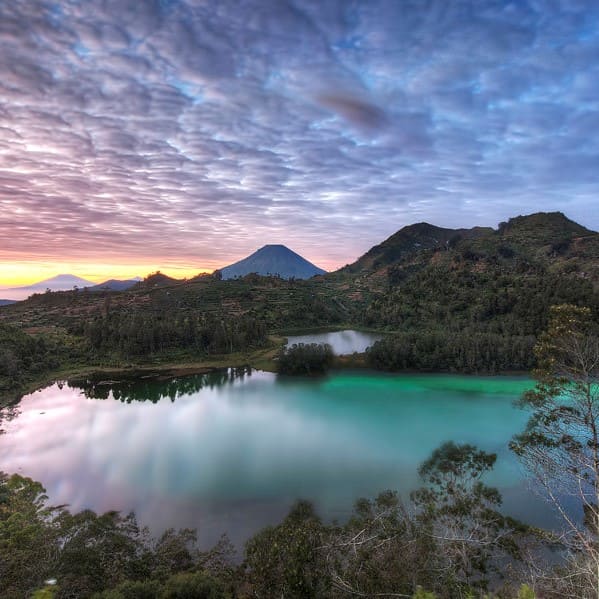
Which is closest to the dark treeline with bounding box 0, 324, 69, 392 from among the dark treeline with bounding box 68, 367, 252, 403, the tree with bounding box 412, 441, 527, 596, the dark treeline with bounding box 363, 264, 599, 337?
the dark treeline with bounding box 68, 367, 252, 403

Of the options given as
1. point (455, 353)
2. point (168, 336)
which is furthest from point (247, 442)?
point (168, 336)

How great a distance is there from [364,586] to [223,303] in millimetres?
105570

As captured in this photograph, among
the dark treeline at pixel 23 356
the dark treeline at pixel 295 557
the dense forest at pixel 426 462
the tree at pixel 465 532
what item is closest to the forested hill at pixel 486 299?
the dense forest at pixel 426 462

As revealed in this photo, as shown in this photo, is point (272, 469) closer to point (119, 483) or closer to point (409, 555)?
point (119, 483)

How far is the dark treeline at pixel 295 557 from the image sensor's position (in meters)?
11.0

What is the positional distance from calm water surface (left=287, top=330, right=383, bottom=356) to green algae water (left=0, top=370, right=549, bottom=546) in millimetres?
20479

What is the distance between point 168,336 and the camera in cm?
6800

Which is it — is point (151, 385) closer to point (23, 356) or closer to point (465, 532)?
point (23, 356)

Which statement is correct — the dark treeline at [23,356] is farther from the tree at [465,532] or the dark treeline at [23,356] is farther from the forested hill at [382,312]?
the tree at [465,532]

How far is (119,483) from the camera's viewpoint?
2469 cm

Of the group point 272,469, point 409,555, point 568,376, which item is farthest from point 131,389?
point 568,376

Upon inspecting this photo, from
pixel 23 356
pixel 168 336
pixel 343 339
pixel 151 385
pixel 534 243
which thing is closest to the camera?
pixel 151 385

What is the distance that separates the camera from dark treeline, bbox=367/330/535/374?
51.1 metres

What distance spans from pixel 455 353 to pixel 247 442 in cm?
3628
